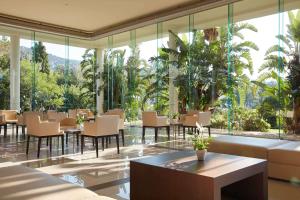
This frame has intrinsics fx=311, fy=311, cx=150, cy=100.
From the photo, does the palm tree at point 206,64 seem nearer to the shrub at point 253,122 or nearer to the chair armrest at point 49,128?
the shrub at point 253,122

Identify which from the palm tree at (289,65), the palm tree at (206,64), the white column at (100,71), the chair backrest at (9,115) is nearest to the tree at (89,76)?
the white column at (100,71)

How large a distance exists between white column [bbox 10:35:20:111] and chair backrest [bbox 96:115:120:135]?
7.73 metres

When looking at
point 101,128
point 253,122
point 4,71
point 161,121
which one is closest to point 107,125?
point 101,128

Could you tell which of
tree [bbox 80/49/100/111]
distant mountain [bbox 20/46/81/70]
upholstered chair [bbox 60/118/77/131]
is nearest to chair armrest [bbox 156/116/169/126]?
upholstered chair [bbox 60/118/77/131]

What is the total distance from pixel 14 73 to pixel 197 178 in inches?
460

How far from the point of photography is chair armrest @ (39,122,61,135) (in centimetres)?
659

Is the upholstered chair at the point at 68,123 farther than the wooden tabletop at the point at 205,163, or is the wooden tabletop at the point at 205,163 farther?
the upholstered chair at the point at 68,123

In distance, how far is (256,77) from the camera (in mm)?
9195

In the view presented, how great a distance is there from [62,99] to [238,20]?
8390mm

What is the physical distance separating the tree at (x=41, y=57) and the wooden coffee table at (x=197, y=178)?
1056cm

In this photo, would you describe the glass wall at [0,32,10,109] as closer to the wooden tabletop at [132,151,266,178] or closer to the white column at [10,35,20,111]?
the white column at [10,35,20,111]

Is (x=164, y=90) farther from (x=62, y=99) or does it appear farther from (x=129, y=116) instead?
(x=62, y=99)

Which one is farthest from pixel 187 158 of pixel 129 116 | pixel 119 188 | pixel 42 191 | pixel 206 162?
pixel 129 116

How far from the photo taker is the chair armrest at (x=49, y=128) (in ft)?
21.6
